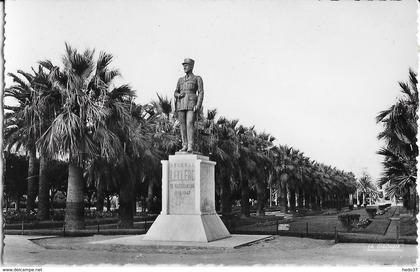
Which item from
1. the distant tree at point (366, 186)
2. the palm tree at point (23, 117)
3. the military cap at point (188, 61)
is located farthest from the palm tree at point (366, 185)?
the military cap at point (188, 61)

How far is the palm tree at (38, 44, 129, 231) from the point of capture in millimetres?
18062

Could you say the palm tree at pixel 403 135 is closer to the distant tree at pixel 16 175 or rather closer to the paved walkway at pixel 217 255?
the paved walkway at pixel 217 255

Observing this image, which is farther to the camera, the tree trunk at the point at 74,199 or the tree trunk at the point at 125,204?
the tree trunk at the point at 125,204

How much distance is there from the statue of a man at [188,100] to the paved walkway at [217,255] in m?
3.70

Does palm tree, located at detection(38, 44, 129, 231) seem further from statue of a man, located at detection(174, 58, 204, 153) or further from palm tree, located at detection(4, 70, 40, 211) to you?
statue of a man, located at detection(174, 58, 204, 153)

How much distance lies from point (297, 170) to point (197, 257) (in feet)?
131

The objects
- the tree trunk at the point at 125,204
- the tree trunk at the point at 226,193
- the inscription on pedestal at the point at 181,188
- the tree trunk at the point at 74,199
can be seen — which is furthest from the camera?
the tree trunk at the point at 226,193

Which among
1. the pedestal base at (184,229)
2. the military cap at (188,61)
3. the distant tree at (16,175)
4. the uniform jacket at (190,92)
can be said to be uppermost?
the military cap at (188,61)

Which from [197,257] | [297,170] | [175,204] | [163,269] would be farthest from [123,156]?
[297,170]

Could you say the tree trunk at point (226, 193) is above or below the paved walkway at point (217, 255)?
above

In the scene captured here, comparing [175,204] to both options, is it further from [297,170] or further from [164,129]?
[297,170]

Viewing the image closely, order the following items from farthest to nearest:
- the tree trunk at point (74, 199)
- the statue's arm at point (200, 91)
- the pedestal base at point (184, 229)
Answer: the tree trunk at point (74, 199)
the statue's arm at point (200, 91)
the pedestal base at point (184, 229)

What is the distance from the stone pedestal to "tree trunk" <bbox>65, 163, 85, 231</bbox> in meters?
5.83

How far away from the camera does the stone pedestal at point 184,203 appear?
1430 cm
